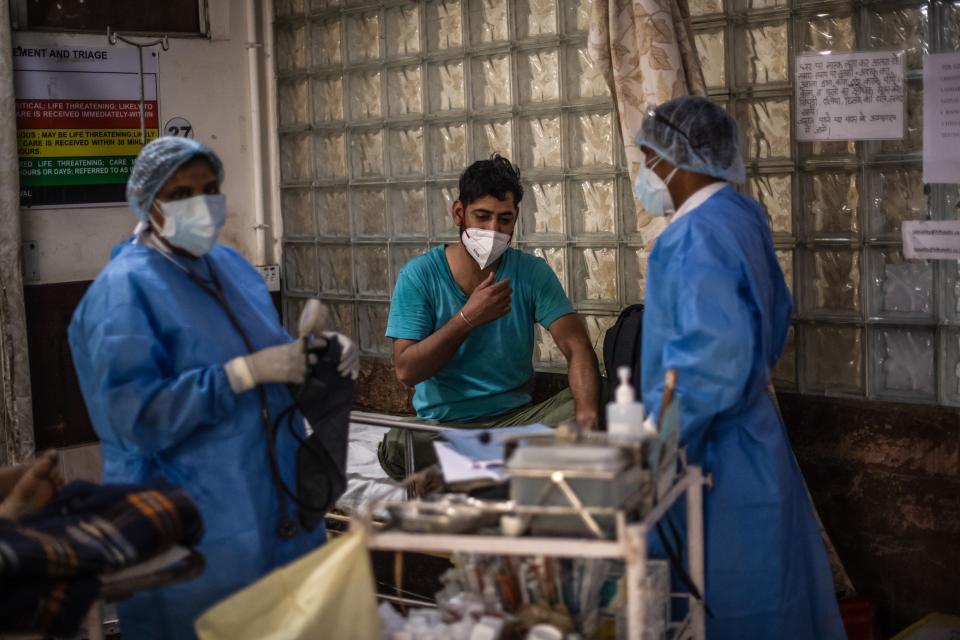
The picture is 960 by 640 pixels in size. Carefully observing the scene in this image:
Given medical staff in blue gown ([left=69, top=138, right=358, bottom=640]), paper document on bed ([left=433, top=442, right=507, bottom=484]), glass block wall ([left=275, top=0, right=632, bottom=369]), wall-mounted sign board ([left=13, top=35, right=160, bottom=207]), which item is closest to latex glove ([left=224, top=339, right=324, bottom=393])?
medical staff in blue gown ([left=69, top=138, right=358, bottom=640])

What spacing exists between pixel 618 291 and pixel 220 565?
173 centimetres

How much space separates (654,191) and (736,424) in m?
0.57

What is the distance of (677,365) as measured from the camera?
2.33m

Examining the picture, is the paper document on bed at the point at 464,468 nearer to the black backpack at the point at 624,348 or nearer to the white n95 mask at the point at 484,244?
the black backpack at the point at 624,348

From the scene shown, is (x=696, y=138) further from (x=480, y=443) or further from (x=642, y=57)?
(x=480, y=443)

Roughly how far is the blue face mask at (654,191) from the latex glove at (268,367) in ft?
2.88

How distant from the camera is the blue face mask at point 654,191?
2627mm

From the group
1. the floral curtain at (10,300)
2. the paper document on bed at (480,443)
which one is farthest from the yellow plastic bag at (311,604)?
the floral curtain at (10,300)

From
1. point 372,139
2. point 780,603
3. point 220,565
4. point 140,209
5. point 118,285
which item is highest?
point 372,139

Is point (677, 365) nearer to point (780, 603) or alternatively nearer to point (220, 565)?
point (780, 603)

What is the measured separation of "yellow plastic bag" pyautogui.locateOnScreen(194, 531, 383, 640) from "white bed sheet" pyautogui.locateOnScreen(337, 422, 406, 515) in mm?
1145

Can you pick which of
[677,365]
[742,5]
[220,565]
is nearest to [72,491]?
[220,565]

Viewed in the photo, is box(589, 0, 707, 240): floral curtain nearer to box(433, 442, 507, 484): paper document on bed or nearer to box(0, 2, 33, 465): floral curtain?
box(433, 442, 507, 484): paper document on bed

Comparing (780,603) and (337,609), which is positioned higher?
(337,609)
